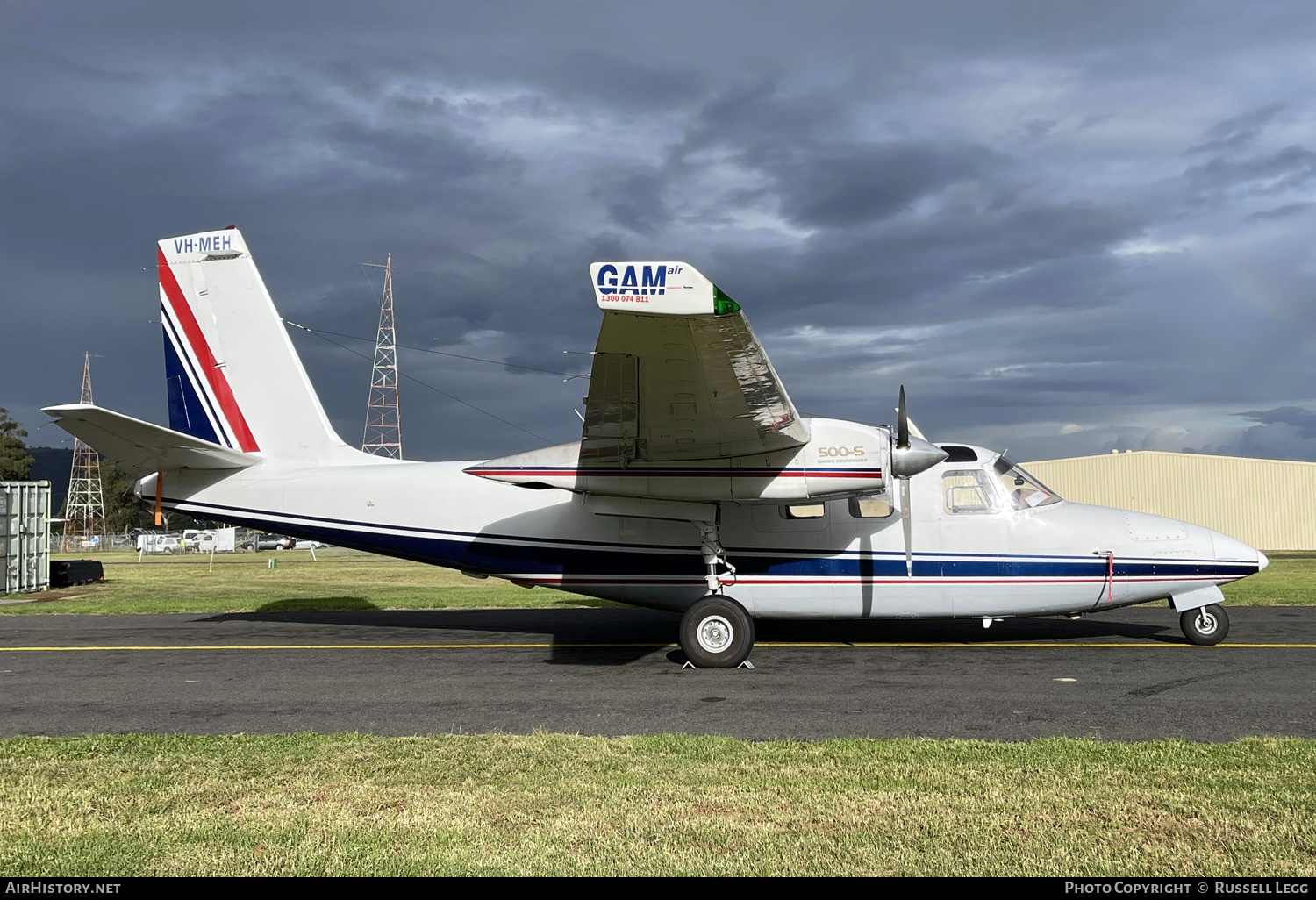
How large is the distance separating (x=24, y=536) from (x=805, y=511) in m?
22.8

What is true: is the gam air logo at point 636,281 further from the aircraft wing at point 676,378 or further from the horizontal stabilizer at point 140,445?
the horizontal stabilizer at point 140,445

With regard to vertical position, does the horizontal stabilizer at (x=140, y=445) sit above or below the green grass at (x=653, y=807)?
above

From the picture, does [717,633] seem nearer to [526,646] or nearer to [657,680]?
[657,680]

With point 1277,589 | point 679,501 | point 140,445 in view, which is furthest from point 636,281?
point 1277,589

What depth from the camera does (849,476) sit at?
442 inches

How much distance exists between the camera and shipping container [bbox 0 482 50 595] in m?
23.8

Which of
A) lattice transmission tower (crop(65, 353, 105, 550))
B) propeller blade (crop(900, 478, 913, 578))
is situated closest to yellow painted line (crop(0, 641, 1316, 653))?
propeller blade (crop(900, 478, 913, 578))

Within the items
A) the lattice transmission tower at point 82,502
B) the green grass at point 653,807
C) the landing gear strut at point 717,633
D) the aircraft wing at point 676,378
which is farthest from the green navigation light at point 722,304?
the lattice transmission tower at point 82,502

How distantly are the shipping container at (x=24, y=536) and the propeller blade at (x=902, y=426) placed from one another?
23.7m

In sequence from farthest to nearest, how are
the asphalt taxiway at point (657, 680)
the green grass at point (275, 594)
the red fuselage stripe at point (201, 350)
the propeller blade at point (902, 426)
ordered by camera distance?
the green grass at point (275, 594) → the red fuselage stripe at point (201, 350) → the propeller blade at point (902, 426) → the asphalt taxiway at point (657, 680)

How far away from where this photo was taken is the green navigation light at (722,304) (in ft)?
25.6

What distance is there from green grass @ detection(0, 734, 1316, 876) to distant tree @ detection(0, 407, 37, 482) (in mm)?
102754

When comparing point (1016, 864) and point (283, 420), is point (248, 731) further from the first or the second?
point (283, 420)

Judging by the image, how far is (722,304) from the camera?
7.84 metres
